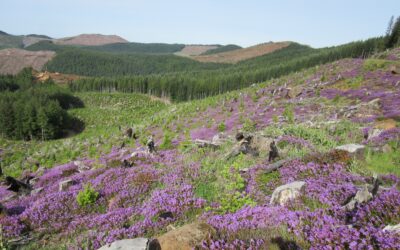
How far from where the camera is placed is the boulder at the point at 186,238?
14.2 ft

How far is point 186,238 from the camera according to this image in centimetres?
441

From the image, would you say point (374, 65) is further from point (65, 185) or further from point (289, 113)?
point (65, 185)

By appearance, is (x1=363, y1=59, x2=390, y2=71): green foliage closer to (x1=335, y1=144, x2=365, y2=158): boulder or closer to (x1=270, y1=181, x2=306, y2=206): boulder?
(x1=335, y1=144, x2=365, y2=158): boulder

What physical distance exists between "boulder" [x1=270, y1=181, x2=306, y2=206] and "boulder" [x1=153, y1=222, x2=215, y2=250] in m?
2.18

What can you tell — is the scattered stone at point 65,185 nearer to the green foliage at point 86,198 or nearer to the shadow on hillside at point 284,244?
the green foliage at point 86,198

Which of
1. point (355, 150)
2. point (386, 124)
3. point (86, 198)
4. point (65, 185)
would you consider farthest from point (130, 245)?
point (386, 124)

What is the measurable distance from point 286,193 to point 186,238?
2810 mm

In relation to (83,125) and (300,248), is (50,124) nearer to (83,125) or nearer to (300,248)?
(83,125)

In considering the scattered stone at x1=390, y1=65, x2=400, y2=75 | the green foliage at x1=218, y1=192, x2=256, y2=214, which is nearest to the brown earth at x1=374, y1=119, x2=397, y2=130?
the green foliage at x1=218, y1=192, x2=256, y2=214

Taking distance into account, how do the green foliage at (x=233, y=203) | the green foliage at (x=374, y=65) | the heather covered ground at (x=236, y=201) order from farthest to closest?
the green foliage at (x=374, y=65), the green foliage at (x=233, y=203), the heather covered ground at (x=236, y=201)

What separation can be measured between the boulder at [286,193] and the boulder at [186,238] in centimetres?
218

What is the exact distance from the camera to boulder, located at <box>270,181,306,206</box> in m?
6.08

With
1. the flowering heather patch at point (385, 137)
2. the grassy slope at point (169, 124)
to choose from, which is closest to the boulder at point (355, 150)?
the grassy slope at point (169, 124)

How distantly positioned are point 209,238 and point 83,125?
331 feet
